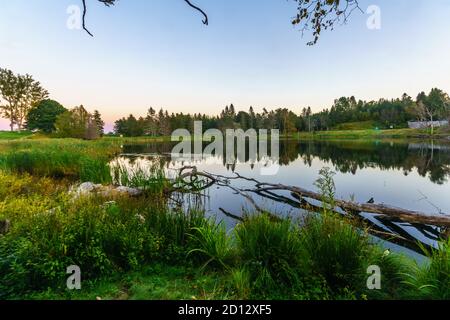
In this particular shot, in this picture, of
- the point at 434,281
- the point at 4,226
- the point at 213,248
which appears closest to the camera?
the point at 434,281

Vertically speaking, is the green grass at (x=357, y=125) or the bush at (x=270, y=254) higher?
the green grass at (x=357, y=125)

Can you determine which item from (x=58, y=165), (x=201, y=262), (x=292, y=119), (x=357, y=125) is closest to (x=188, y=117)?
(x=292, y=119)

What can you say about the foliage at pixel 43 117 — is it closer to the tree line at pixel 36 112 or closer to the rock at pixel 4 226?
the tree line at pixel 36 112

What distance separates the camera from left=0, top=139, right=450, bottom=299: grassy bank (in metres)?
3.31

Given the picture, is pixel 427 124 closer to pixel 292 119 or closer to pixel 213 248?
pixel 292 119

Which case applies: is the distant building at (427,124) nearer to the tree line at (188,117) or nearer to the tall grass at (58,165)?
the tree line at (188,117)

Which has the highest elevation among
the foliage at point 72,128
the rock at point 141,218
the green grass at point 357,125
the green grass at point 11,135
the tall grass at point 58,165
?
the green grass at point 357,125

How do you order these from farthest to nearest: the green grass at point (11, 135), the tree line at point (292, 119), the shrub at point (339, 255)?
1. the tree line at point (292, 119)
2. the green grass at point (11, 135)
3. the shrub at point (339, 255)

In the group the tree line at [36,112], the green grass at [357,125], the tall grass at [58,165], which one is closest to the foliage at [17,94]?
the tree line at [36,112]

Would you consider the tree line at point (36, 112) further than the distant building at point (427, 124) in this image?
No

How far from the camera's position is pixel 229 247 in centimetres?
450

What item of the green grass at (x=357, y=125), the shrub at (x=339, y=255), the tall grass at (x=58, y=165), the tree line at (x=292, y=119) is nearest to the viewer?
the shrub at (x=339, y=255)

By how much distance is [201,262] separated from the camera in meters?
4.34

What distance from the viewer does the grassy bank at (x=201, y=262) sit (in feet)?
10.9
